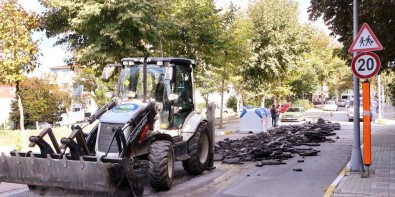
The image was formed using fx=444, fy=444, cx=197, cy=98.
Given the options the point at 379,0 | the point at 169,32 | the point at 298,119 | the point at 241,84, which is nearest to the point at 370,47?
the point at 379,0

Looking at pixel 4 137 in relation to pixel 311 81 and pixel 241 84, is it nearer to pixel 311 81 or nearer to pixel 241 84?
pixel 241 84

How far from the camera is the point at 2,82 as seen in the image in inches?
663

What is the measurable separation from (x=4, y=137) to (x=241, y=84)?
2526cm

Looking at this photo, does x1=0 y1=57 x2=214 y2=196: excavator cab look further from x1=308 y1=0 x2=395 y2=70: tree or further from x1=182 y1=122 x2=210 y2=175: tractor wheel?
x1=308 y1=0 x2=395 y2=70: tree

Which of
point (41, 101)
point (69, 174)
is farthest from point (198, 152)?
point (41, 101)

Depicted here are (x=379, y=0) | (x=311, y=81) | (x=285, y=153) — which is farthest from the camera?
(x=311, y=81)

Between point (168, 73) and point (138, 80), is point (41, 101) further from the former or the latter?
point (168, 73)

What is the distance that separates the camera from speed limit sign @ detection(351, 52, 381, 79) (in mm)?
9953

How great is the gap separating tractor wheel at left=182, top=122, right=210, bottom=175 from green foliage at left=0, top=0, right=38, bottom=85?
8633 mm

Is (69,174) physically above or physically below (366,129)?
below

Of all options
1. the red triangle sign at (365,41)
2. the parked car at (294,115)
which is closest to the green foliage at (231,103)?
the parked car at (294,115)

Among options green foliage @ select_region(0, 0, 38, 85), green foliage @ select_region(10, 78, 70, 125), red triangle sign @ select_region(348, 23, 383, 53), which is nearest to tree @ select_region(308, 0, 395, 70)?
red triangle sign @ select_region(348, 23, 383, 53)

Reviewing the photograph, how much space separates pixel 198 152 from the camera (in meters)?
11.1

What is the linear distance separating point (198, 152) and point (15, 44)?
9609 millimetres
